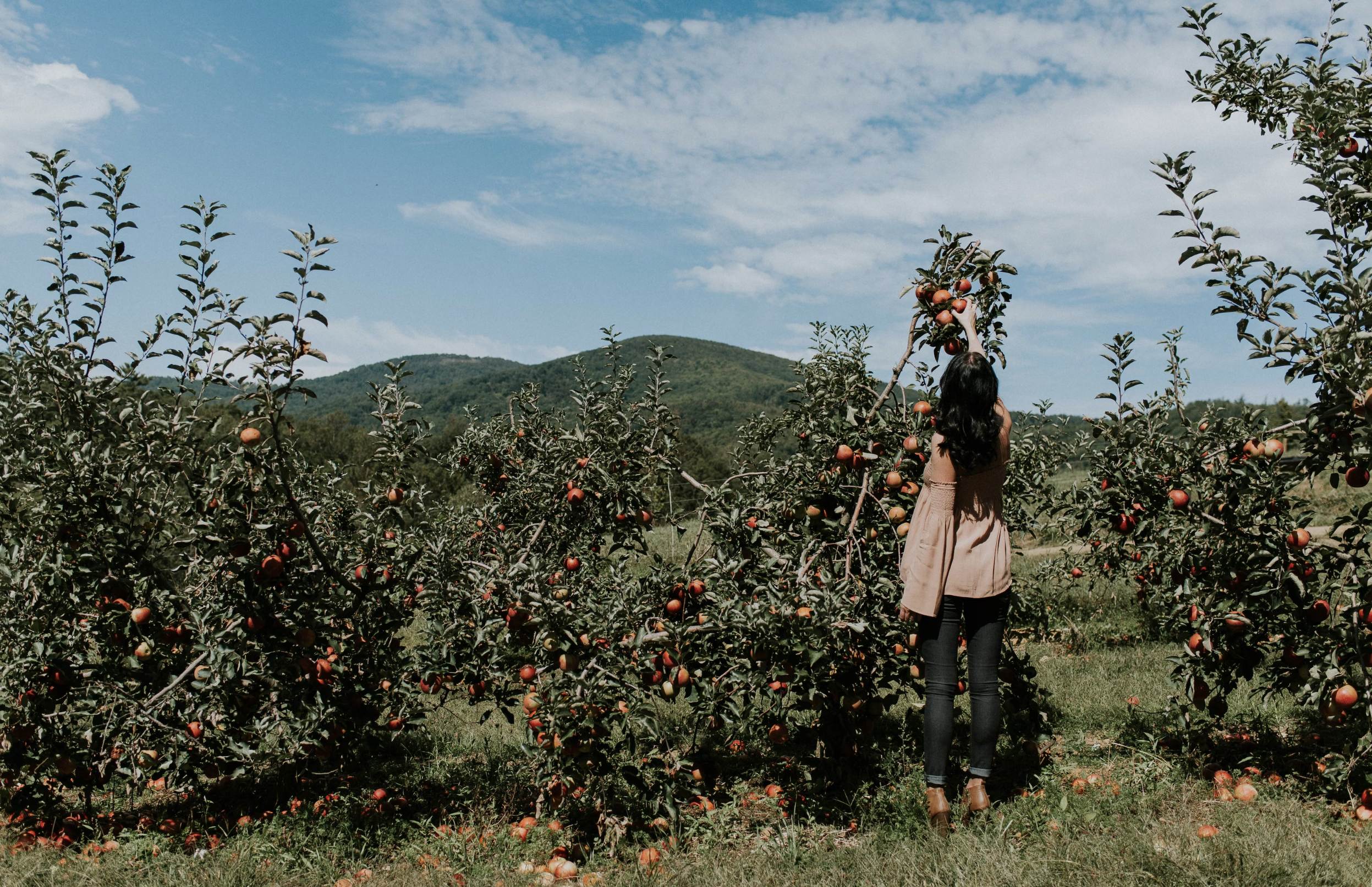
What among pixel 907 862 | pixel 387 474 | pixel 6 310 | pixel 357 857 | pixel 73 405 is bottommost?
pixel 357 857

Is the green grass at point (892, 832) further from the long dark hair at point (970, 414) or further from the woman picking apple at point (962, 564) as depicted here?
the long dark hair at point (970, 414)

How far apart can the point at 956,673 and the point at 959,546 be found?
495 mm

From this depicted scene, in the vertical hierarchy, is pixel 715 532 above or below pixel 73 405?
below

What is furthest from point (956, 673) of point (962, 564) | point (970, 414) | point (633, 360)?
point (633, 360)

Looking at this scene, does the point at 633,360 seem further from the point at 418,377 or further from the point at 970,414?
the point at 970,414

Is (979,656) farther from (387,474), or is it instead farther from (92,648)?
(92,648)

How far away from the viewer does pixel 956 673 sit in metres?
3.07

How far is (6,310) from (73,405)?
692mm

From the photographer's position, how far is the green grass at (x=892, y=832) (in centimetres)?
259

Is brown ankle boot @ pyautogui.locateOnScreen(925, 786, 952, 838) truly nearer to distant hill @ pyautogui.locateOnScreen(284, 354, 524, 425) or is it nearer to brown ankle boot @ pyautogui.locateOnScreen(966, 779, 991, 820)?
brown ankle boot @ pyautogui.locateOnScreen(966, 779, 991, 820)

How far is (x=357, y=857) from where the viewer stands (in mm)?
3365

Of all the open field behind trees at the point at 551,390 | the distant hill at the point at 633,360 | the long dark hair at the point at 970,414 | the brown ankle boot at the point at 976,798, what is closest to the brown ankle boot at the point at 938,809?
the brown ankle boot at the point at 976,798

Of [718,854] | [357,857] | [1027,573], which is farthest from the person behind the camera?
[1027,573]

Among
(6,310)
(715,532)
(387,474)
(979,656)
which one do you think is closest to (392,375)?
(387,474)
